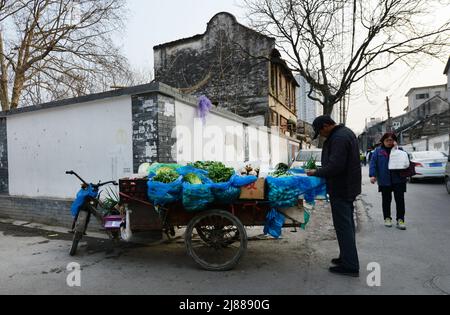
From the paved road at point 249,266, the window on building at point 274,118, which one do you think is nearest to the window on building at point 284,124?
the window on building at point 274,118

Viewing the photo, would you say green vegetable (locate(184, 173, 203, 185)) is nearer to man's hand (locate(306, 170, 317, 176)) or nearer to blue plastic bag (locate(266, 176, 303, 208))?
blue plastic bag (locate(266, 176, 303, 208))

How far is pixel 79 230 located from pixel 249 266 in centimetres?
264

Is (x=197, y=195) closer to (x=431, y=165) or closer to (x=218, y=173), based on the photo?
(x=218, y=173)

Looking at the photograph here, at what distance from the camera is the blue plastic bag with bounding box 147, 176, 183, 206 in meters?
4.32

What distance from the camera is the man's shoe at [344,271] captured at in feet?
13.4

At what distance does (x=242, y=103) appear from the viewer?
22.0m

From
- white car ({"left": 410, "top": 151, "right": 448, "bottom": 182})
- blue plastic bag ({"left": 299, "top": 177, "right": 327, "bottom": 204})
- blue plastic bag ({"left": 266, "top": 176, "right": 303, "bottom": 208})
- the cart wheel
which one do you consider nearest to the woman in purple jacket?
blue plastic bag ({"left": 299, "top": 177, "right": 327, "bottom": 204})

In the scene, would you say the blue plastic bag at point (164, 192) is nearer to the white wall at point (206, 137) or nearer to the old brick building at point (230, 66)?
the white wall at point (206, 137)

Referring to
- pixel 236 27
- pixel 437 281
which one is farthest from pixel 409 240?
pixel 236 27

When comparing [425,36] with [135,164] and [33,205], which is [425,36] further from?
[33,205]

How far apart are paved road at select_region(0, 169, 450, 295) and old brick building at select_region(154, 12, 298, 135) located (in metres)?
15.5

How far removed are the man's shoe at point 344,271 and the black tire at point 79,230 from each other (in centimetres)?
362

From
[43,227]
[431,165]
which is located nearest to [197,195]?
[43,227]
